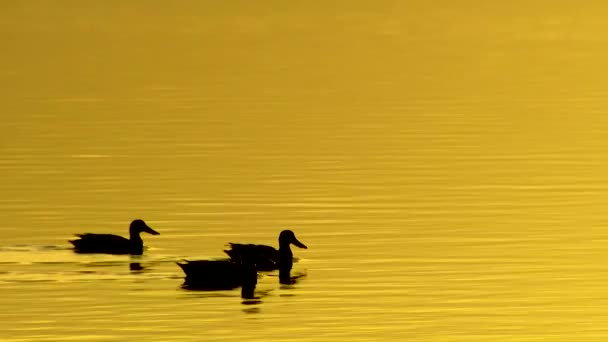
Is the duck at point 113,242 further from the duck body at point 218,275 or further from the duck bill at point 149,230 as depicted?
the duck body at point 218,275

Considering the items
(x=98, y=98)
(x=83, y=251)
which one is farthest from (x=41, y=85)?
(x=83, y=251)

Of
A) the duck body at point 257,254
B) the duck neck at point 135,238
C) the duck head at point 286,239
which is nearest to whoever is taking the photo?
the duck body at point 257,254

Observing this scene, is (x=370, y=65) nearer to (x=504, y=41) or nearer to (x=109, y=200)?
(x=504, y=41)

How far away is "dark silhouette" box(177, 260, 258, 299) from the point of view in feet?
100

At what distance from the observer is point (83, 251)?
3366cm

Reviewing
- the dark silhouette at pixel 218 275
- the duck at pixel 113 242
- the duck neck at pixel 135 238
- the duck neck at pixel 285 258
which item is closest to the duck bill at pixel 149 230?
the duck at pixel 113 242

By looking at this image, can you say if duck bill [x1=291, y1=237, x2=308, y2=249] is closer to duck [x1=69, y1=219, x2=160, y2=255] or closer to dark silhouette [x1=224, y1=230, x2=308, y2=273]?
dark silhouette [x1=224, y1=230, x2=308, y2=273]

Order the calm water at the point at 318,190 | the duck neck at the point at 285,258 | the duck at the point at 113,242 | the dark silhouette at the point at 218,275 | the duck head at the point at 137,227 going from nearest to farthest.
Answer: the calm water at the point at 318,190, the dark silhouette at the point at 218,275, the duck neck at the point at 285,258, the duck at the point at 113,242, the duck head at the point at 137,227

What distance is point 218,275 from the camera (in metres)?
30.9

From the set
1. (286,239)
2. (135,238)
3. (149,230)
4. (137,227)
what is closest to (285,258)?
(286,239)

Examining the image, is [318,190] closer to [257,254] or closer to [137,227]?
[137,227]

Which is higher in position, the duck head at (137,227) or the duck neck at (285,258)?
the duck head at (137,227)

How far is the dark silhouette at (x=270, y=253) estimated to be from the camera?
32812 mm

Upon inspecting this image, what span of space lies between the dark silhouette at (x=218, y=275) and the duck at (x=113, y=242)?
2.93 metres
